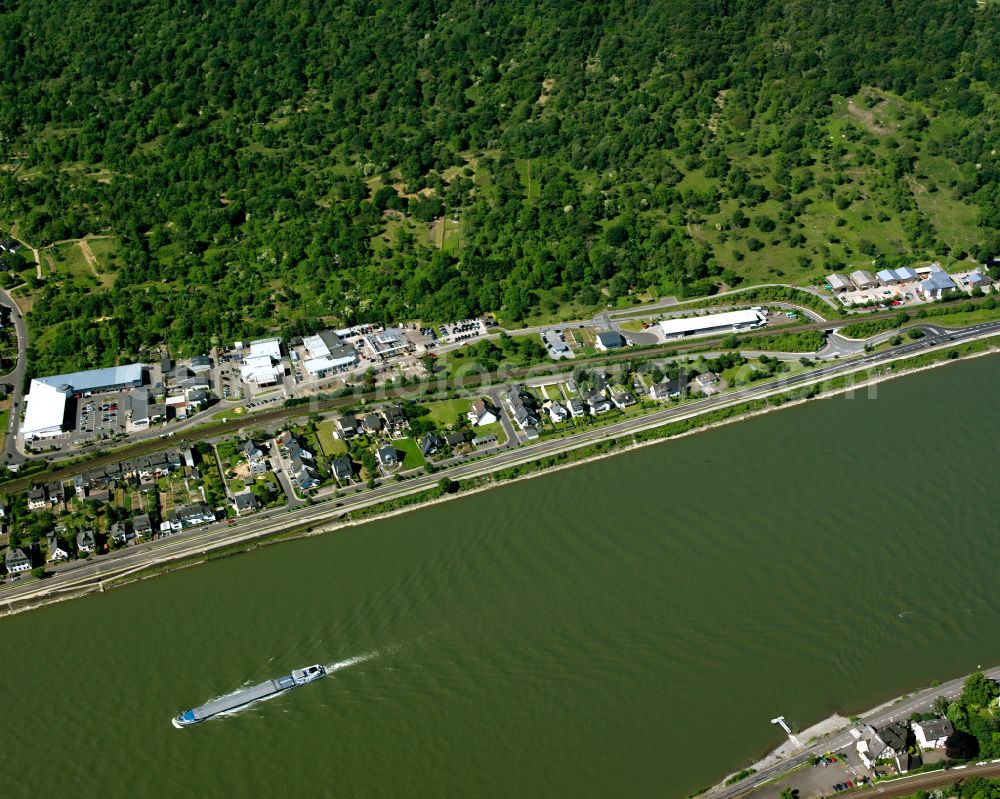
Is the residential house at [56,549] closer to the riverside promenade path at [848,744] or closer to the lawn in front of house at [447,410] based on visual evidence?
the lawn in front of house at [447,410]

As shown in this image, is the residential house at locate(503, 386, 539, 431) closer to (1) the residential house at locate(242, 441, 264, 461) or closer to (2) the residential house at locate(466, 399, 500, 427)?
(2) the residential house at locate(466, 399, 500, 427)

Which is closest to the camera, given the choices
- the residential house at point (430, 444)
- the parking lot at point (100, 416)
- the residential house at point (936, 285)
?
the residential house at point (430, 444)

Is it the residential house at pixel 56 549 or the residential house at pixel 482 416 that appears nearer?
the residential house at pixel 56 549

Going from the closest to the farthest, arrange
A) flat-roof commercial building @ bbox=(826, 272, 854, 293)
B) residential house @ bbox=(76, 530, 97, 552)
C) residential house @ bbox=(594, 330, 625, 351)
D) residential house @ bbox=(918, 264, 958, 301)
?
residential house @ bbox=(76, 530, 97, 552), residential house @ bbox=(594, 330, 625, 351), residential house @ bbox=(918, 264, 958, 301), flat-roof commercial building @ bbox=(826, 272, 854, 293)

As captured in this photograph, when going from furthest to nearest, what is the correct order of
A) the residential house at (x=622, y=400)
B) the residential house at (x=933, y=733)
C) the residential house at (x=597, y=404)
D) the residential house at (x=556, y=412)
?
the residential house at (x=622, y=400) < the residential house at (x=597, y=404) < the residential house at (x=556, y=412) < the residential house at (x=933, y=733)

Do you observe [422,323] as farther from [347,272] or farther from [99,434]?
[99,434]

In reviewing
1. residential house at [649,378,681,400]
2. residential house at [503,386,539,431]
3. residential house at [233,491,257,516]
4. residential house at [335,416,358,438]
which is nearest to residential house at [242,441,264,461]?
residential house at [233,491,257,516]

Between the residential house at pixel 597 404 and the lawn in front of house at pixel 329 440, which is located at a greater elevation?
the lawn in front of house at pixel 329 440

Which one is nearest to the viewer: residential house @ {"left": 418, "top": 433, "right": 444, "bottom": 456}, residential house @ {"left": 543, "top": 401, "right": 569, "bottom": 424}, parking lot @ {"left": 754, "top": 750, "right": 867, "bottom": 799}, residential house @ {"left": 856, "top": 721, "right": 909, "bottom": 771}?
parking lot @ {"left": 754, "top": 750, "right": 867, "bottom": 799}

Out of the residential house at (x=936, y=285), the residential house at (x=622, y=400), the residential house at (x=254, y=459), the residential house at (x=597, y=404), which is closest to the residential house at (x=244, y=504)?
the residential house at (x=254, y=459)
